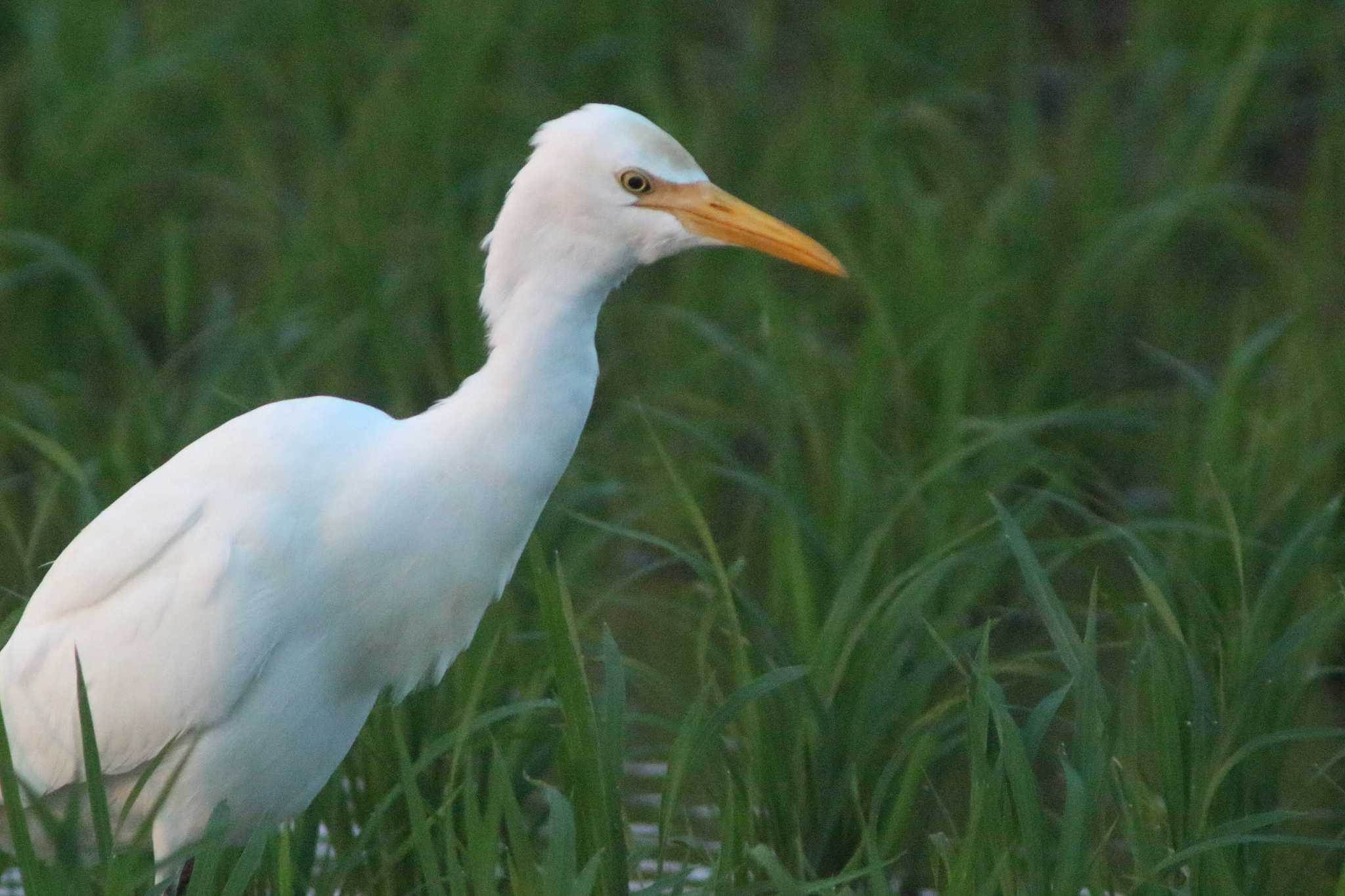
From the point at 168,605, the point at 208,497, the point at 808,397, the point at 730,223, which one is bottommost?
the point at 808,397

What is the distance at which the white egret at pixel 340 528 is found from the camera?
10.8ft

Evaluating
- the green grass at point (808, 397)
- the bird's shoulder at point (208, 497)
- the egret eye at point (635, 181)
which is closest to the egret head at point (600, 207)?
the egret eye at point (635, 181)

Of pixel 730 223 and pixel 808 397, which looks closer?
pixel 730 223

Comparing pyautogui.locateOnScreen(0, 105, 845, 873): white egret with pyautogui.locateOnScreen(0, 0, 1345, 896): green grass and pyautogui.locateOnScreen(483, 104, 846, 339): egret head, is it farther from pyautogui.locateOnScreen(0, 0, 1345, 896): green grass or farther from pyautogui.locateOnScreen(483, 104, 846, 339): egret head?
pyautogui.locateOnScreen(0, 0, 1345, 896): green grass

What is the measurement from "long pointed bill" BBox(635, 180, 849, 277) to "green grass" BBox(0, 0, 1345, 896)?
0.49 metres

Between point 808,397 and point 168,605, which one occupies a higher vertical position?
point 168,605

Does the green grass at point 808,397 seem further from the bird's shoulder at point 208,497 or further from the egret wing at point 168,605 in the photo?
the bird's shoulder at point 208,497

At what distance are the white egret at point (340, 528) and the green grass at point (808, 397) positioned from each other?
23 centimetres

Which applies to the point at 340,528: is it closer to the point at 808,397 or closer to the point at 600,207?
the point at 600,207

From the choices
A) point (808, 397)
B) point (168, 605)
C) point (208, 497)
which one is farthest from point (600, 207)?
point (808, 397)

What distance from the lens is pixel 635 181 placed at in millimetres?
3334

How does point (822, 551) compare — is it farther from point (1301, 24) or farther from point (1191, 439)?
point (1301, 24)

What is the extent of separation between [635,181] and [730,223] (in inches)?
6.4

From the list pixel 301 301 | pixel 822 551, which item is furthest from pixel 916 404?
pixel 301 301
